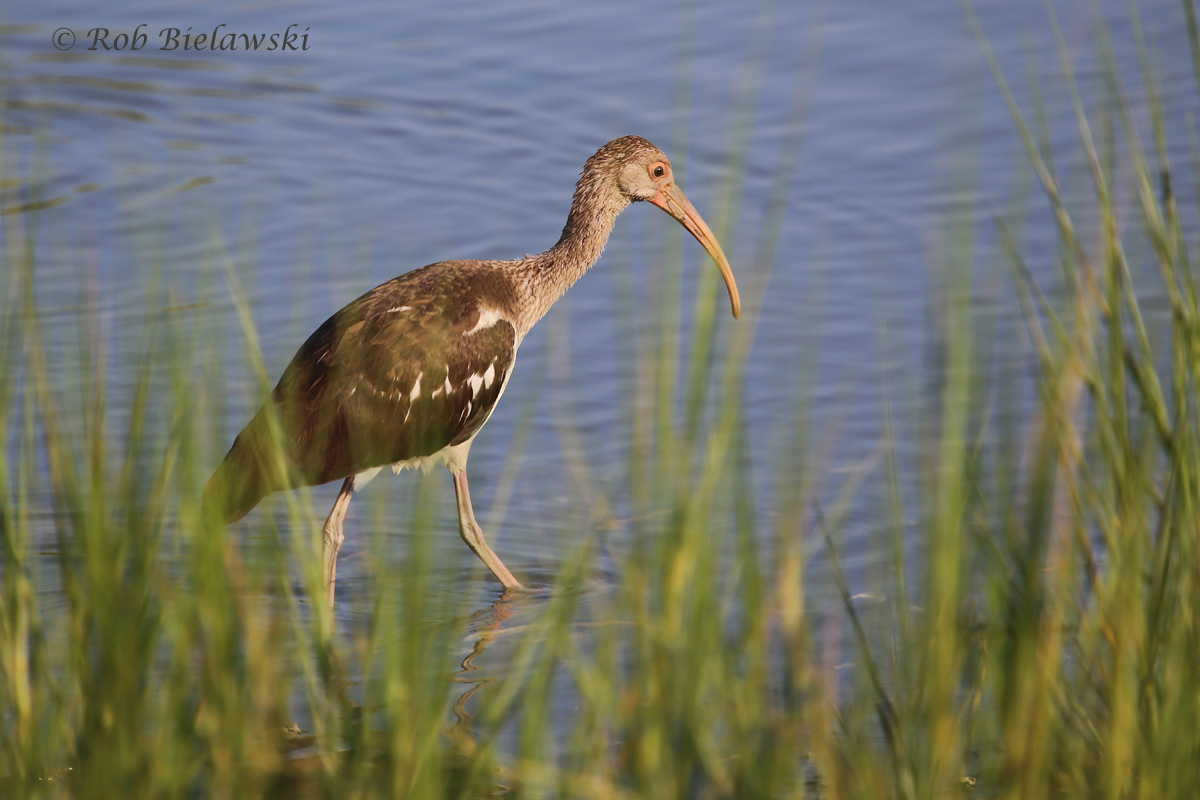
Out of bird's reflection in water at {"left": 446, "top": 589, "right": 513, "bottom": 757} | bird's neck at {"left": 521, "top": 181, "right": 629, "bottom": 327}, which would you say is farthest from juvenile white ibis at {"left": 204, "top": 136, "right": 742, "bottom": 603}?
bird's reflection in water at {"left": 446, "top": 589, "right": 513, "bottom": 757}

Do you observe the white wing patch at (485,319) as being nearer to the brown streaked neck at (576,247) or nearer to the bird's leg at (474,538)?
the brown streaked neck at (576,247)

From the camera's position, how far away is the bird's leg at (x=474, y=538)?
21.6 ft

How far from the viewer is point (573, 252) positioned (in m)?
7.27

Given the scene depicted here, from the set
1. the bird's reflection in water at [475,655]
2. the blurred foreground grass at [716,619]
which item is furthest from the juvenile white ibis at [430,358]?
the blurred foreground grass at [716,619]

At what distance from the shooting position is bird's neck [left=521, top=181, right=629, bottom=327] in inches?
283

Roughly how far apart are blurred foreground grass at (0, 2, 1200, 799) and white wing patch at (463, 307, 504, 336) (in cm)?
320

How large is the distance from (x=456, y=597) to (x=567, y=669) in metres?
0.93

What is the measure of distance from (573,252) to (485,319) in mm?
668

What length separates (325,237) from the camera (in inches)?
376

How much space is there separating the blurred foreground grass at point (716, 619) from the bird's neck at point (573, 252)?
370 cm

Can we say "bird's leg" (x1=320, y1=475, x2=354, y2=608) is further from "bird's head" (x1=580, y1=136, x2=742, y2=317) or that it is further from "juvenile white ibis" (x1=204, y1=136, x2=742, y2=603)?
"bird's head" (x1=580, y1=136, x2=742, y2=317)

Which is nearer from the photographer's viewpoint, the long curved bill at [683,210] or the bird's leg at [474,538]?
the bird's leg at [474,538]

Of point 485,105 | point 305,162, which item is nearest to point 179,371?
point 305,162

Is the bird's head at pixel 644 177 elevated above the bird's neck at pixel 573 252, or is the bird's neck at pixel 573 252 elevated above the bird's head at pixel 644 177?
the bird's head at pixel 644 177
